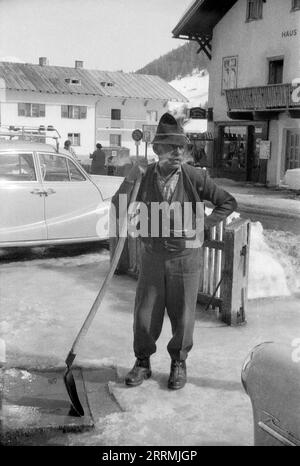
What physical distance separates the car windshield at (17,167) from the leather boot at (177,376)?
4548 millimetres

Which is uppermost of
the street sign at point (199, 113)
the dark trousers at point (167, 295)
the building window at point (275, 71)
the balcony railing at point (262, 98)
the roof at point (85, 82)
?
the roof at point (85, 82)

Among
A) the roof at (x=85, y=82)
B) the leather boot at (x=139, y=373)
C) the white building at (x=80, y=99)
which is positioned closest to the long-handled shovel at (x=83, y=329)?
the leather boot at (x=139, y=373)

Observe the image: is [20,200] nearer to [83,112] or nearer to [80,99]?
[80,99]

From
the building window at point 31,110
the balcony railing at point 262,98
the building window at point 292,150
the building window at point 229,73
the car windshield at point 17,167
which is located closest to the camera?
the car windshield at point 17,167

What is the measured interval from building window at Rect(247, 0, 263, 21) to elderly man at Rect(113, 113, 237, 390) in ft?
75.2

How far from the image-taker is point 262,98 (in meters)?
23.0

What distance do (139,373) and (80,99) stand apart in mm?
46483

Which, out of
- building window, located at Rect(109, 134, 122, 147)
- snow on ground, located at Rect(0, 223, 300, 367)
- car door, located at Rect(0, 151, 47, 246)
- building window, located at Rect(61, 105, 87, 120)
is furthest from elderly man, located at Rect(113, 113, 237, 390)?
building window, located at Rect(61, 105, 87, 120)

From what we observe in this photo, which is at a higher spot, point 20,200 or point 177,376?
point 20,200

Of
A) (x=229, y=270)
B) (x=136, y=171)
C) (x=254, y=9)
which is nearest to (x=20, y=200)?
(x=229, y=270)

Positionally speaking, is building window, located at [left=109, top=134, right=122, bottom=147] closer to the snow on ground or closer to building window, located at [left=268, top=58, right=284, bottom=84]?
building window, located at [left=268, top=58, right=284, bottom=84]

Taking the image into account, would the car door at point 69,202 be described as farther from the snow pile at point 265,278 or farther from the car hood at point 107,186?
the snow pile at point 265,278

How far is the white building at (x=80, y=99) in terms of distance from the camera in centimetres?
4472

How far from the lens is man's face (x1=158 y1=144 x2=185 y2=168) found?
11.9 ft
